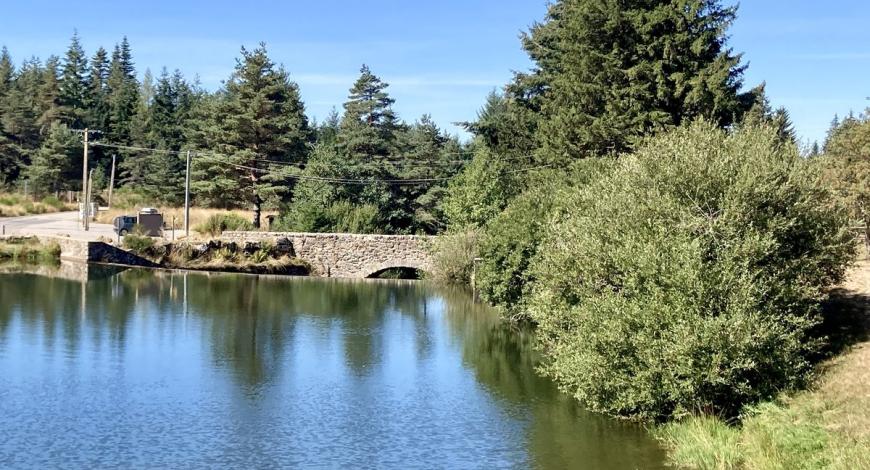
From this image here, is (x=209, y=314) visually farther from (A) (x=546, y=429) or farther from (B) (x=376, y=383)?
(A) (x=546, y=429)

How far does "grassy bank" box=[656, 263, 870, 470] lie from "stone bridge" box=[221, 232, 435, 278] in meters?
33.1

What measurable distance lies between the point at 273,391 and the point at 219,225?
3470 cm

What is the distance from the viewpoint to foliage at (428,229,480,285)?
43.5 metres

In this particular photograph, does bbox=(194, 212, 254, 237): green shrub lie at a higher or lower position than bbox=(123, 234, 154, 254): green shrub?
higher

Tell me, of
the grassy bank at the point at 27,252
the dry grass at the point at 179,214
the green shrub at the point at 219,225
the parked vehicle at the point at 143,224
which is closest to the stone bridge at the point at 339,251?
the green shrub at the point at 219,225

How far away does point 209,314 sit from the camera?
33219 mm

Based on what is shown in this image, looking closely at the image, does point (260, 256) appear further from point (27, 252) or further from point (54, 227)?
point (54, 227)

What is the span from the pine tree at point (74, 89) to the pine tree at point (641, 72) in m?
70.6

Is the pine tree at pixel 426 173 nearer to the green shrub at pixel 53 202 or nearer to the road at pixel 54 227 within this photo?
the road at pixel 54 227

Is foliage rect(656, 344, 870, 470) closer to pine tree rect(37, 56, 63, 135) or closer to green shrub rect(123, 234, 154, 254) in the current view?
green shrub rect(123, 234, 154, 254)

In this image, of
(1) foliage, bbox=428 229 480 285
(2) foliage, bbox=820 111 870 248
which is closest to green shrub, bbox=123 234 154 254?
(1) foliage, bbox=428 229 480 285

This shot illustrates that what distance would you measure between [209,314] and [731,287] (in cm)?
2239

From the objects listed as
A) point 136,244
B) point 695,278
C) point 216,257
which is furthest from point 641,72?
point 136,244

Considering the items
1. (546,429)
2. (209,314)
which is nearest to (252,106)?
(209,314)
